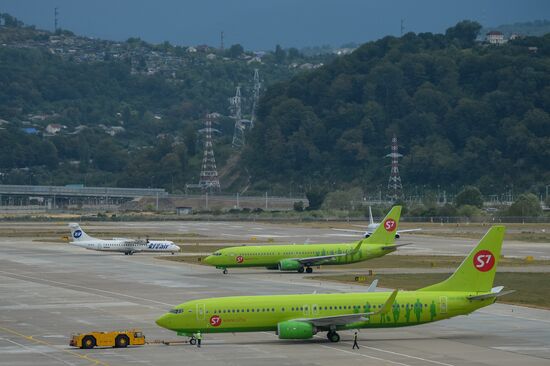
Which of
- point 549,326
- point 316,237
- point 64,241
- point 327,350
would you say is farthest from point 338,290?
point 64,241

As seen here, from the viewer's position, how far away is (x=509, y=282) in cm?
9675

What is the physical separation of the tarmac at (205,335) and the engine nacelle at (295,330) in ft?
1.87

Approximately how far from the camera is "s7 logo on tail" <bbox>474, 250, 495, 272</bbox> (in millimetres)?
66312

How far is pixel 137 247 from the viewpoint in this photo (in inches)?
5719

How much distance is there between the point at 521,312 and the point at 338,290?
18367mm

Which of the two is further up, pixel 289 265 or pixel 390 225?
pixel 390 225

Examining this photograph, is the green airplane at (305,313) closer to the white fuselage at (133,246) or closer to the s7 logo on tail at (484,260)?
the s7 logo on tail at (484,260)

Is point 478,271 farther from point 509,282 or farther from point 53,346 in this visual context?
point 509,282

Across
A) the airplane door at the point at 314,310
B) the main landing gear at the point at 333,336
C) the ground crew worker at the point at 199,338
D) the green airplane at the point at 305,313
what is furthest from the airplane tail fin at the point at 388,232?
the ground crew worker at the point at 199,338

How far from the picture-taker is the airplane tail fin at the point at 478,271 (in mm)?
66062

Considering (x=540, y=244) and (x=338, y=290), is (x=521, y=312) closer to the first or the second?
(x=338, y=290)

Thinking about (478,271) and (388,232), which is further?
(388,232)

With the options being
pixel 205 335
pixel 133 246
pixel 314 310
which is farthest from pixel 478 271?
pixel 133 246

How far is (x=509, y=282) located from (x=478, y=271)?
3152cm
